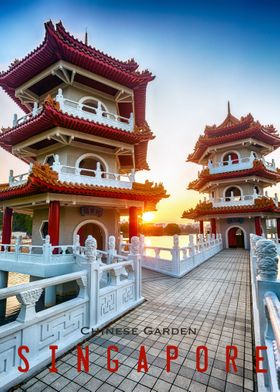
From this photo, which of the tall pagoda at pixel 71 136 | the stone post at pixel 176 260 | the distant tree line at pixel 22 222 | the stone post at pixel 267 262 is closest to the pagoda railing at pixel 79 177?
the tall pagoda at pixel 71 136

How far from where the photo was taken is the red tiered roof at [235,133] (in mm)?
19156

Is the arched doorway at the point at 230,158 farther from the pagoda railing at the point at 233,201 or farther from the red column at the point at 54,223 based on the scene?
the red column at the point at 54,223

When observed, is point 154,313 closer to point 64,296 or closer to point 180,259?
point 180,259

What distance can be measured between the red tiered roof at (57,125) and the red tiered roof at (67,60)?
2699 millimetres

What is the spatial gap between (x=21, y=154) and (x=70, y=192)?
511cm

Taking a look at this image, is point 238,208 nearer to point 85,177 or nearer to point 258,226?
point 258,226

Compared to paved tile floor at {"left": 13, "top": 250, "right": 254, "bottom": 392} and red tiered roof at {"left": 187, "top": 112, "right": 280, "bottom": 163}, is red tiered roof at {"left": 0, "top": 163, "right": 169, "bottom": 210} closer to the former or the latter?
paved tile floor at {"left": 13, "top": 250, "right": 254, "bottom": 392}

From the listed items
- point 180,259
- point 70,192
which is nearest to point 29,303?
point 70,192

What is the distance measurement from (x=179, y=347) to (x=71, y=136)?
9280mm

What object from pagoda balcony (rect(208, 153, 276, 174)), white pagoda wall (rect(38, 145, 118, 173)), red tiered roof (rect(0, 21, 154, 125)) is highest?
red tiered roof (rect(0, 21, 154, 125))

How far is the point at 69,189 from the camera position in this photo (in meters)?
8.72

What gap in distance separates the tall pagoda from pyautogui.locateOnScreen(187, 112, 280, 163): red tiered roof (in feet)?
36.2

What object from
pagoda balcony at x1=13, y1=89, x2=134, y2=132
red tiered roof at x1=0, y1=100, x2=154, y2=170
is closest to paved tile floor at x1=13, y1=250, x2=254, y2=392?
red tiered roof at x1=0, y1=100, x2=154, y2=170

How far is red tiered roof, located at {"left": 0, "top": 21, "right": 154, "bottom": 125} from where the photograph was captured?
356 inches
